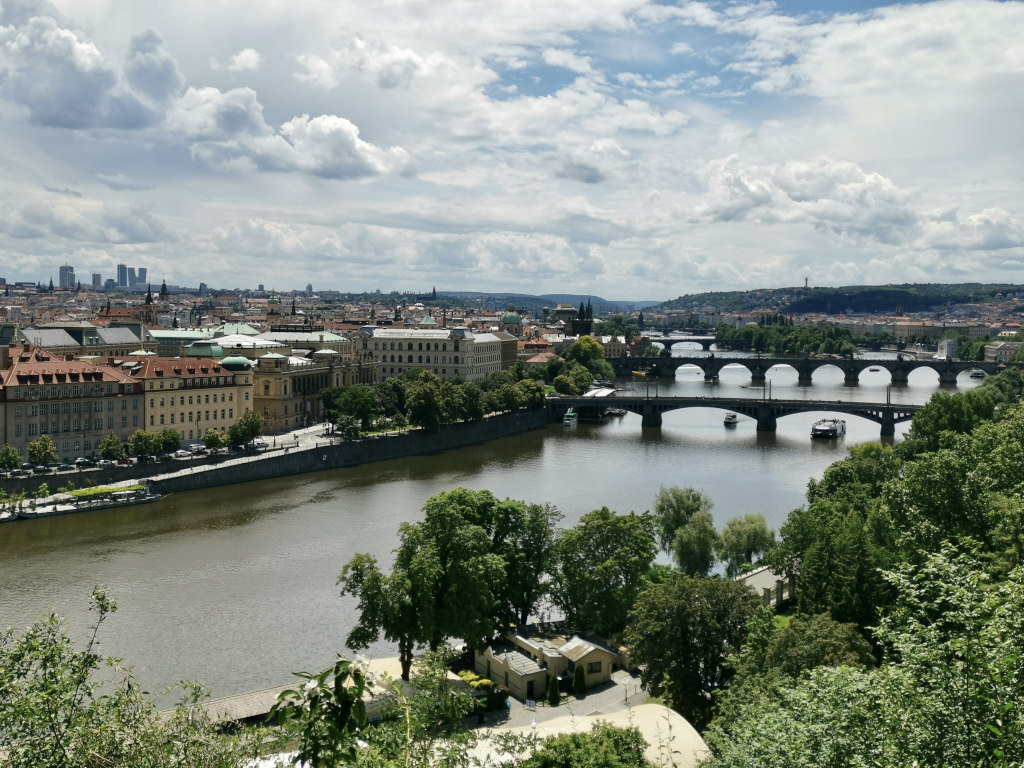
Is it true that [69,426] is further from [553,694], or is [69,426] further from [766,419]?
[766,419]

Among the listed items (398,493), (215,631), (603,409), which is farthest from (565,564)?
(603,409)

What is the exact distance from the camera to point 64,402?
49.4 metres

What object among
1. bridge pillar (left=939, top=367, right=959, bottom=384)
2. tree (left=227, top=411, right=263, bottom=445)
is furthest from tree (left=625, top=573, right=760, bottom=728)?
bridge pillar (left=939, top=367, right=959, bottom=384)

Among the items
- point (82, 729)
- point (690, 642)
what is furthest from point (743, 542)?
Result: point (82, 729)

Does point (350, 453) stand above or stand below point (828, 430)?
below

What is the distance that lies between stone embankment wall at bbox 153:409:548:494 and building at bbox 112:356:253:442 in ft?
19.3

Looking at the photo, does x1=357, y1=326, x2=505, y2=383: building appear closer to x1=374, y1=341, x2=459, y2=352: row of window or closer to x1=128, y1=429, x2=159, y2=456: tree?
x1=374, y1=341, x2=459, y2=352: row of window

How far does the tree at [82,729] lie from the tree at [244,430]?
4360 cm

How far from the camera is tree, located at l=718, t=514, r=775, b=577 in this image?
3141 centimetres

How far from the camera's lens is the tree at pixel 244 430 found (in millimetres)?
52969

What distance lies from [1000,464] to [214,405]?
44.3 meters

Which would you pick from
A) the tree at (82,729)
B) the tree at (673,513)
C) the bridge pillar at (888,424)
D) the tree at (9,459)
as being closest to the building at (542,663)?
the tree at (673,513)

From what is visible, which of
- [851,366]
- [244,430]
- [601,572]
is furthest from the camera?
[851,366]

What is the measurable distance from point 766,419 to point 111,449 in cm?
4574
